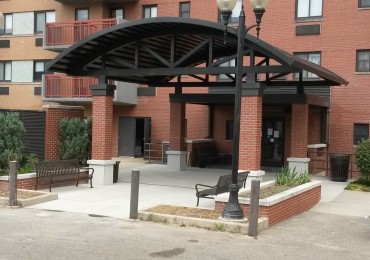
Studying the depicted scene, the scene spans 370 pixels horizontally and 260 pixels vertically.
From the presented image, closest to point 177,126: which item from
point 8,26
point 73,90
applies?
point 73,90

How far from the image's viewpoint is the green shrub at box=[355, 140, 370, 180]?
17.5 meters

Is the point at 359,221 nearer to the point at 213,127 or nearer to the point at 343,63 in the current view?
the point at 343,63

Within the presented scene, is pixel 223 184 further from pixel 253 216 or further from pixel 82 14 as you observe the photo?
pixel 82 14

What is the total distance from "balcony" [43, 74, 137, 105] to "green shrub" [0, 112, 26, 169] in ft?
35.1

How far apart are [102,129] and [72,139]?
80.8 inches

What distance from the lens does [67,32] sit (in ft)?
88.1

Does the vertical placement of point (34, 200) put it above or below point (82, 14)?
below

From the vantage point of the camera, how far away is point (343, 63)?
22.1 metres

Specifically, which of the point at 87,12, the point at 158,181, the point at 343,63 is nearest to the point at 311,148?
the point at 343,63

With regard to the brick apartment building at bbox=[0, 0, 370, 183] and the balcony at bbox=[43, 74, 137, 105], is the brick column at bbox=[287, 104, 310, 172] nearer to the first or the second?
the brick apartment building at bbox=[0, 0, 370, 183]

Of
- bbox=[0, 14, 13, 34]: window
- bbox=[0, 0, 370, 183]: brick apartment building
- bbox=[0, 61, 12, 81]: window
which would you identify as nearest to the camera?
bbox=[0, 0, 370, 183]: brick apartment building

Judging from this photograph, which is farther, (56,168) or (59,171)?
(59,171)

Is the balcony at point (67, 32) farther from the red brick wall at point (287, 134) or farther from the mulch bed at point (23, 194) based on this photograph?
the mulch bed at point (23, 194)

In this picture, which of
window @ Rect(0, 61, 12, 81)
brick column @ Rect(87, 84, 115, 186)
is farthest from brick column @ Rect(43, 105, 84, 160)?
window @ Rect(0, 61, 12, 81)
